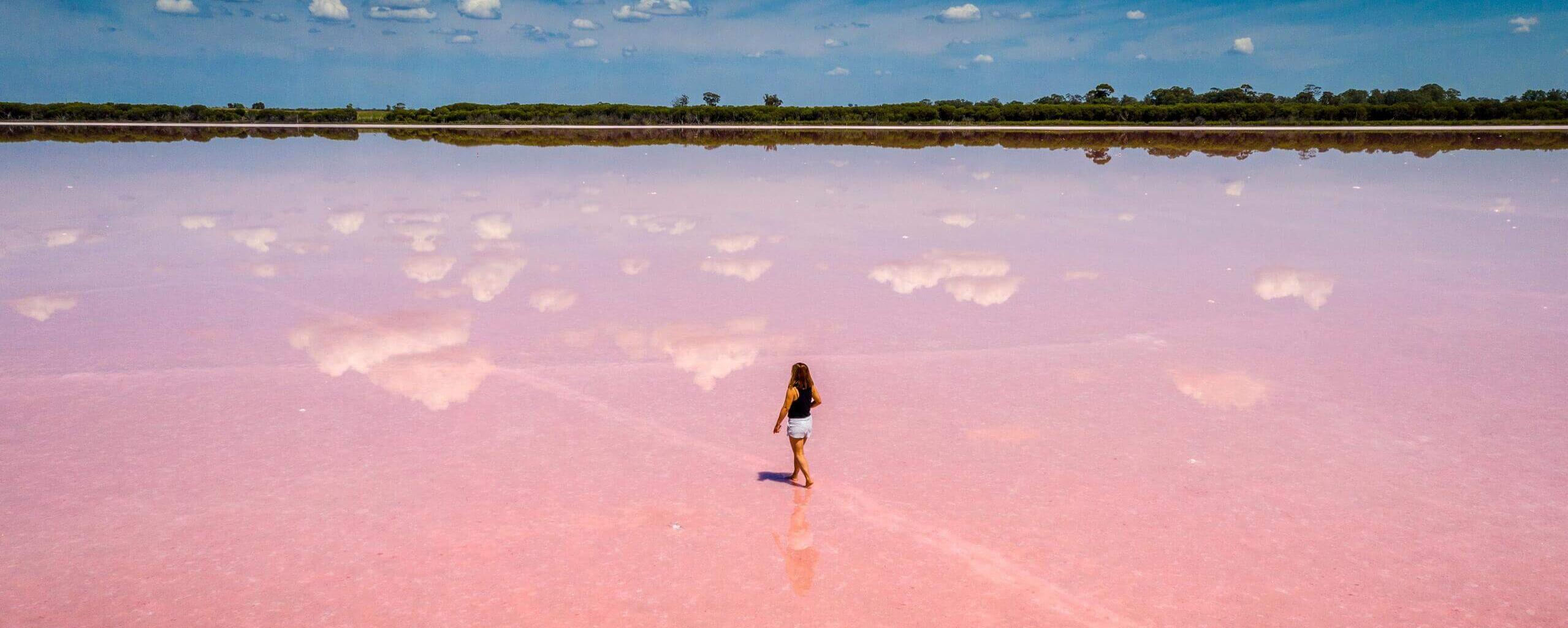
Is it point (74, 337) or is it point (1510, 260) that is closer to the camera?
point (74, 337)

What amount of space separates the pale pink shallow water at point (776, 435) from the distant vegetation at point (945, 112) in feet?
244

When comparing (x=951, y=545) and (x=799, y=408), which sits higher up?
(x=799, y=408)

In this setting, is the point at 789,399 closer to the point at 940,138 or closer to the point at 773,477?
the point at 773,477

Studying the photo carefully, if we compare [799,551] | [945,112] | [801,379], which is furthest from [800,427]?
[945,112]

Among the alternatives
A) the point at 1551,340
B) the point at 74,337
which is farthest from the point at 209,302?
the point at 1551,340

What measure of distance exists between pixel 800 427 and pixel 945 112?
9247cm

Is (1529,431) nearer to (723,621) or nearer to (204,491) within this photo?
(723,621)

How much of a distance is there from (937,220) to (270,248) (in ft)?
45.7

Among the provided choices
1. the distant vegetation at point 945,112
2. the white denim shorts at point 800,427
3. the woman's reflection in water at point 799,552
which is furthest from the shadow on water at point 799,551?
the distant vegetation at point 945,112

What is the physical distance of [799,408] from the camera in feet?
24.0

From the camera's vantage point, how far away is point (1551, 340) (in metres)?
11.6

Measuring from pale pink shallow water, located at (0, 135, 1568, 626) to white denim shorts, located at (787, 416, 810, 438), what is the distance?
55 centimetres

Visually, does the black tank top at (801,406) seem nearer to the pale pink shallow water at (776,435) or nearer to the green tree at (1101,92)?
the pale pink shallow water at (776,435)

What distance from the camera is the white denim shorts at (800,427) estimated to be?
288 inches
